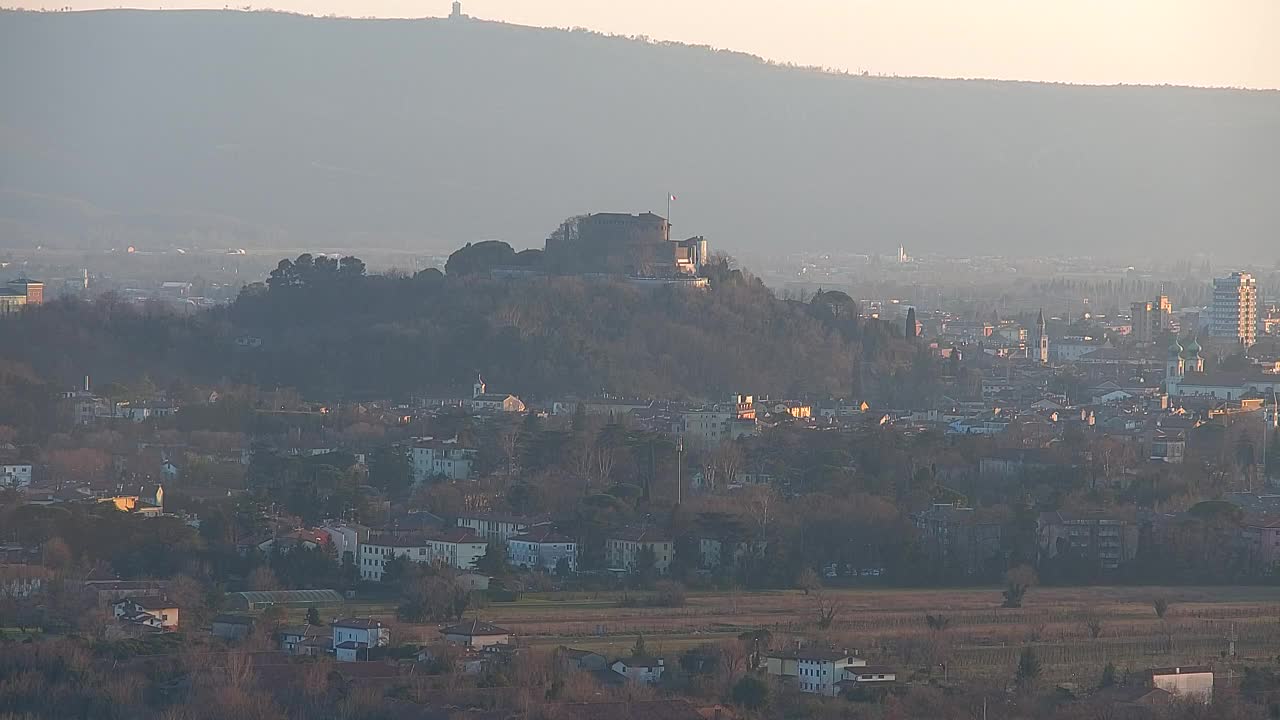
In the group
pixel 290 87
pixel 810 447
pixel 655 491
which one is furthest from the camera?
pixel 290 87

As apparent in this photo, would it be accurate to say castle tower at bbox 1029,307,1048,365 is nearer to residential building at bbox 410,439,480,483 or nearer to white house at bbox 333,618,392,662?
residential building at bbox 410,439,480,483

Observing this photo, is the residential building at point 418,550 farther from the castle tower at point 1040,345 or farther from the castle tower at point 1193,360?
the castle tower at point 1040,345

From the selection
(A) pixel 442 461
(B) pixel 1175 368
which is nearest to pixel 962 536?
(A) pixel 442 461

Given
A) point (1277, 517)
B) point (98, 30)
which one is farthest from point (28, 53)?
point (1277, 517)

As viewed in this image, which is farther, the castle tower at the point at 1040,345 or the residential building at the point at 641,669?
the castle tower at the point at 1040,345

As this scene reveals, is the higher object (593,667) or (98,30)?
(98,30)

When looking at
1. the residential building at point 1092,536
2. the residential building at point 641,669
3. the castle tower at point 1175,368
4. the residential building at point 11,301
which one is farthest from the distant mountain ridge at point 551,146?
the residential building at point 641,669

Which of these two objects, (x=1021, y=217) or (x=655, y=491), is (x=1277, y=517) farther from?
(x=1021, y=217)
